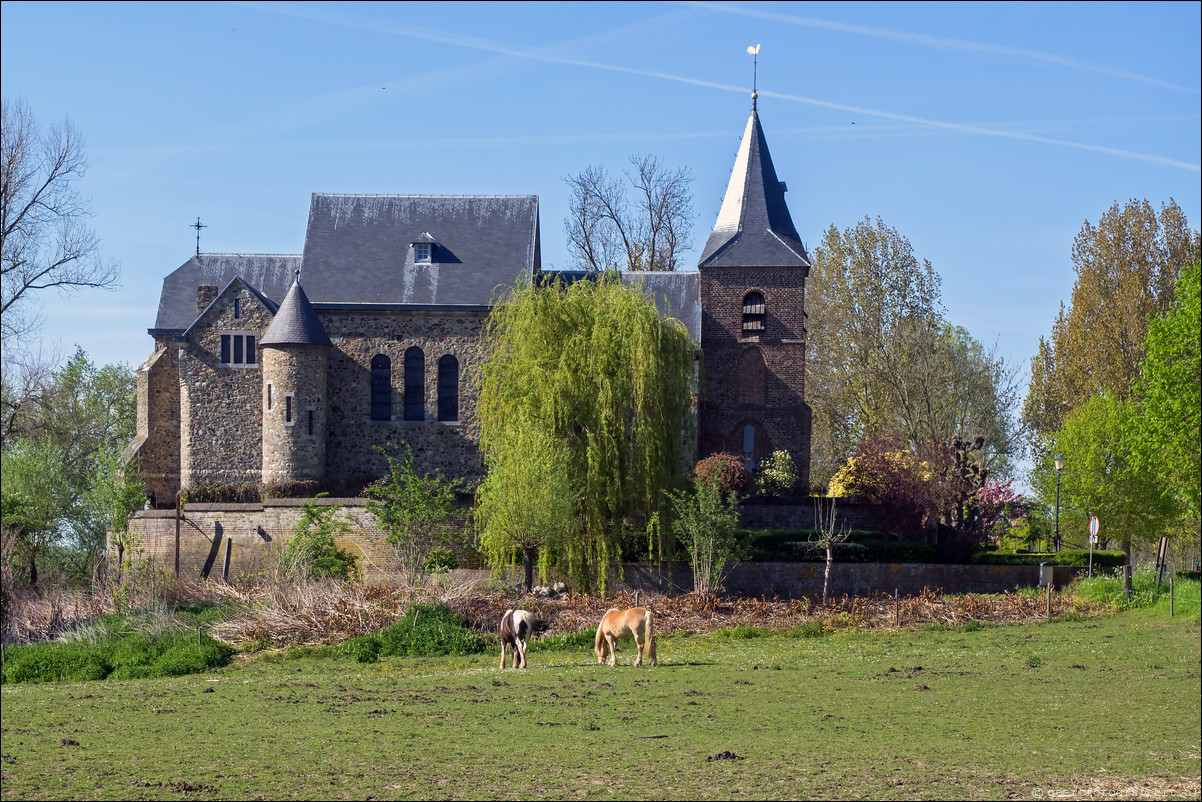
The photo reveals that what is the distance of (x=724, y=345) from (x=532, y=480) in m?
13.4

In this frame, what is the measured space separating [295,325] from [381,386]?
3.38 meters

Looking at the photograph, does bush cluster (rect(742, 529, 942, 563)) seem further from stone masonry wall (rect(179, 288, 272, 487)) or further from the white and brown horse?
stone masonry wall (rect(179, 288, 272, 487))

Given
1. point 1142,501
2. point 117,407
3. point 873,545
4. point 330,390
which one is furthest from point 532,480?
point 117,407

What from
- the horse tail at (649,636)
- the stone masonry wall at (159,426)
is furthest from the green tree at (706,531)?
the stone masonry wall at (159,426)

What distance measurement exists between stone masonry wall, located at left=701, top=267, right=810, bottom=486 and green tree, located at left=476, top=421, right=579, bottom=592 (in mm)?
11350

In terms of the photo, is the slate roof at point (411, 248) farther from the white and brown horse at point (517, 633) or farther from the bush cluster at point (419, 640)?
the white and brown horse at point (517, 633)

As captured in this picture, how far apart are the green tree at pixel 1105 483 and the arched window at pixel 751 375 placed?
9.52 m

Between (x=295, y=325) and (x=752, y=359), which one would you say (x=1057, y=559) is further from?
(x=295, y=325)

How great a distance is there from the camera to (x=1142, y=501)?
35.2m

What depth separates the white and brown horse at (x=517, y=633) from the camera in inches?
709

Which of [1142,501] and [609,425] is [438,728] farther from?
[1142,501]

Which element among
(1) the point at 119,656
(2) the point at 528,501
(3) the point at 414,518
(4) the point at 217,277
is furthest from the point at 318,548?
(4) the point at 217,277

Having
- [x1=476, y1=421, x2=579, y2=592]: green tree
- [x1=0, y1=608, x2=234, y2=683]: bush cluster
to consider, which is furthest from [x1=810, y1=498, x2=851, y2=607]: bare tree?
[x1=0, y1=608, x2=234, y2=683]: bush cluster

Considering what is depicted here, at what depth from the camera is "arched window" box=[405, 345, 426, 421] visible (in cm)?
3634
